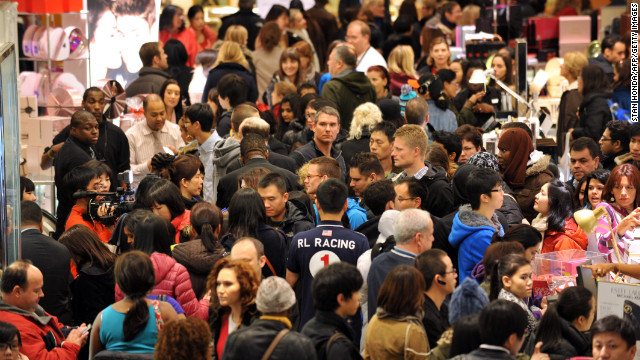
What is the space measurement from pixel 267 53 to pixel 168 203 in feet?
18.3

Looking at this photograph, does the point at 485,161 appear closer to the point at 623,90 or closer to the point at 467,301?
the point at 467,301

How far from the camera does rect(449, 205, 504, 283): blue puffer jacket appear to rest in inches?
213

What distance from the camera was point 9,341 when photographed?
456cm

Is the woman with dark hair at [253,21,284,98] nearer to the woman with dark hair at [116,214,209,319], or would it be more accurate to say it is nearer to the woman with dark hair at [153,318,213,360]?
the woman with dark hair at [116,214,209,319]

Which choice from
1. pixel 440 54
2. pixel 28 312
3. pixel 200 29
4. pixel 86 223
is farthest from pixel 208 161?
pixel 200 29

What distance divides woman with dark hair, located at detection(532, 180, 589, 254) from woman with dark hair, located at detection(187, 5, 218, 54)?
815 cm

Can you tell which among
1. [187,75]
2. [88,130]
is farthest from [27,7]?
[187,75]

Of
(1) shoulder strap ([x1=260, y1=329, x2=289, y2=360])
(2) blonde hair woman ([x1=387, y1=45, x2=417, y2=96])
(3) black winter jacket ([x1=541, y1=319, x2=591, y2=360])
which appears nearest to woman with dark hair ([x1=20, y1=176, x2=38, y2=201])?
(1) shoulder strap ([x1=260, y1=329, x2=289, y2=360])

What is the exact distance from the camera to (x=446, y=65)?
36.0 ft

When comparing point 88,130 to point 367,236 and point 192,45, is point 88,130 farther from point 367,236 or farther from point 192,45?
point 192,45

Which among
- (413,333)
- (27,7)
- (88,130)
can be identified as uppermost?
(27,7)

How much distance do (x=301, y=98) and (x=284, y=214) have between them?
2.72 m

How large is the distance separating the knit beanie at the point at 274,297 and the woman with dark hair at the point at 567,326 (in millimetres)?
1216

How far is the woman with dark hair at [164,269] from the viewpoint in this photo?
510 centimetres
